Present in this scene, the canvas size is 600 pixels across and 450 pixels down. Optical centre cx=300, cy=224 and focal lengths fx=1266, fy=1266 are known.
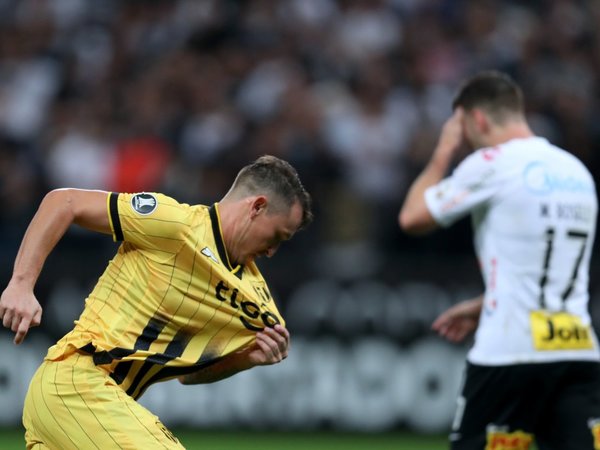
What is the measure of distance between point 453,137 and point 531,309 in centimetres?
91

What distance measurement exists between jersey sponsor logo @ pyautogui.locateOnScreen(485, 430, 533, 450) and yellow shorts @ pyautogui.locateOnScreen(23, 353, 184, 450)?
1388mm

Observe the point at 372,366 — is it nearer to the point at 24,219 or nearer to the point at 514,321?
the point at 24,219

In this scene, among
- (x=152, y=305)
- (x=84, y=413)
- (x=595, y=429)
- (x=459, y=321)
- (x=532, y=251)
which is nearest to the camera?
(x=84, y=413)

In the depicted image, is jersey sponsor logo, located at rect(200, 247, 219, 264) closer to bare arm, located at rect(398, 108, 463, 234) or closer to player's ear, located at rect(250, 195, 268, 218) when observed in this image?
player's ear, located at rect(250, 195, 268, 218)

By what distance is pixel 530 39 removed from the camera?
13.2 metres

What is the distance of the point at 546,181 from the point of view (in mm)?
5527

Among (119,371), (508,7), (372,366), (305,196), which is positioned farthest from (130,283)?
(508,7)

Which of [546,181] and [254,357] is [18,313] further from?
[546,181]

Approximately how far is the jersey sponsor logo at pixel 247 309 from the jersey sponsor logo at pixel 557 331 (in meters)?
1.14

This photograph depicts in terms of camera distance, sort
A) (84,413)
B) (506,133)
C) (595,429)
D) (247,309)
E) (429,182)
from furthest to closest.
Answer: (429,182) → (506,133) → (595,429) → (247,309) → (84,413)

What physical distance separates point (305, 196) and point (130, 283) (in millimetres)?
786

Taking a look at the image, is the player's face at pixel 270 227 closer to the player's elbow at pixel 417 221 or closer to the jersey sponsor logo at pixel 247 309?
the jersey sponsor logo at pixel 247 309

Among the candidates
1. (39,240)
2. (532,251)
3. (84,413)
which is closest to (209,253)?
(39,240)

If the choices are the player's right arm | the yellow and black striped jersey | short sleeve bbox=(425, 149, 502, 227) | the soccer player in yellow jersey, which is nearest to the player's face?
the soccer player in yellow jersey
